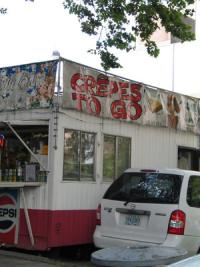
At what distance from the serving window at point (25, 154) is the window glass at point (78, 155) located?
43cm

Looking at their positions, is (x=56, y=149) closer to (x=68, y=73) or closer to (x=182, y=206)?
(x=68, y=73)

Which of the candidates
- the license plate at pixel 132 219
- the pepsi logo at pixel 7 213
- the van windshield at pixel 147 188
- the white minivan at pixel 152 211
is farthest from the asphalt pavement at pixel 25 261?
the van windshield at pixel 147 188

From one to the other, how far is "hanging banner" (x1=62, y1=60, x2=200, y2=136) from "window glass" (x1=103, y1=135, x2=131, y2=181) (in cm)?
49

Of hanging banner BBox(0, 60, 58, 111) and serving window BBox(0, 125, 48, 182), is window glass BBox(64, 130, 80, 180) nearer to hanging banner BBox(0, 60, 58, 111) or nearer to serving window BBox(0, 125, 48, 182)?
serving window BBox(0, 125, 48, 182)

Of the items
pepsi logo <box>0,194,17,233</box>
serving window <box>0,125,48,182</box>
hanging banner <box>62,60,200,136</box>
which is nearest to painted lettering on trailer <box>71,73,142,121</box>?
hanging banner <box>62,60,200,136</box>

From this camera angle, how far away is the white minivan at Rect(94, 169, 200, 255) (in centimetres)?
794

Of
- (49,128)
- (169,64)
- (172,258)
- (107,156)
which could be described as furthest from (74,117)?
(169,64)

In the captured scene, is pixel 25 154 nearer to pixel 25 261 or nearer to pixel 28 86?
pixel 28 86

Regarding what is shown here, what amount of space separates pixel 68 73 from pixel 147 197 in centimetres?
289

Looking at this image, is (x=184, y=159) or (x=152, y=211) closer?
(x=152, y=211)

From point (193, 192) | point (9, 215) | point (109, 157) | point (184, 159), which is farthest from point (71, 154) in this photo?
point (184, 159)

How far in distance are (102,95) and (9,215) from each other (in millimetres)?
2985

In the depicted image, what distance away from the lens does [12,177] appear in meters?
9.88

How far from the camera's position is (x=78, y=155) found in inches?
396
